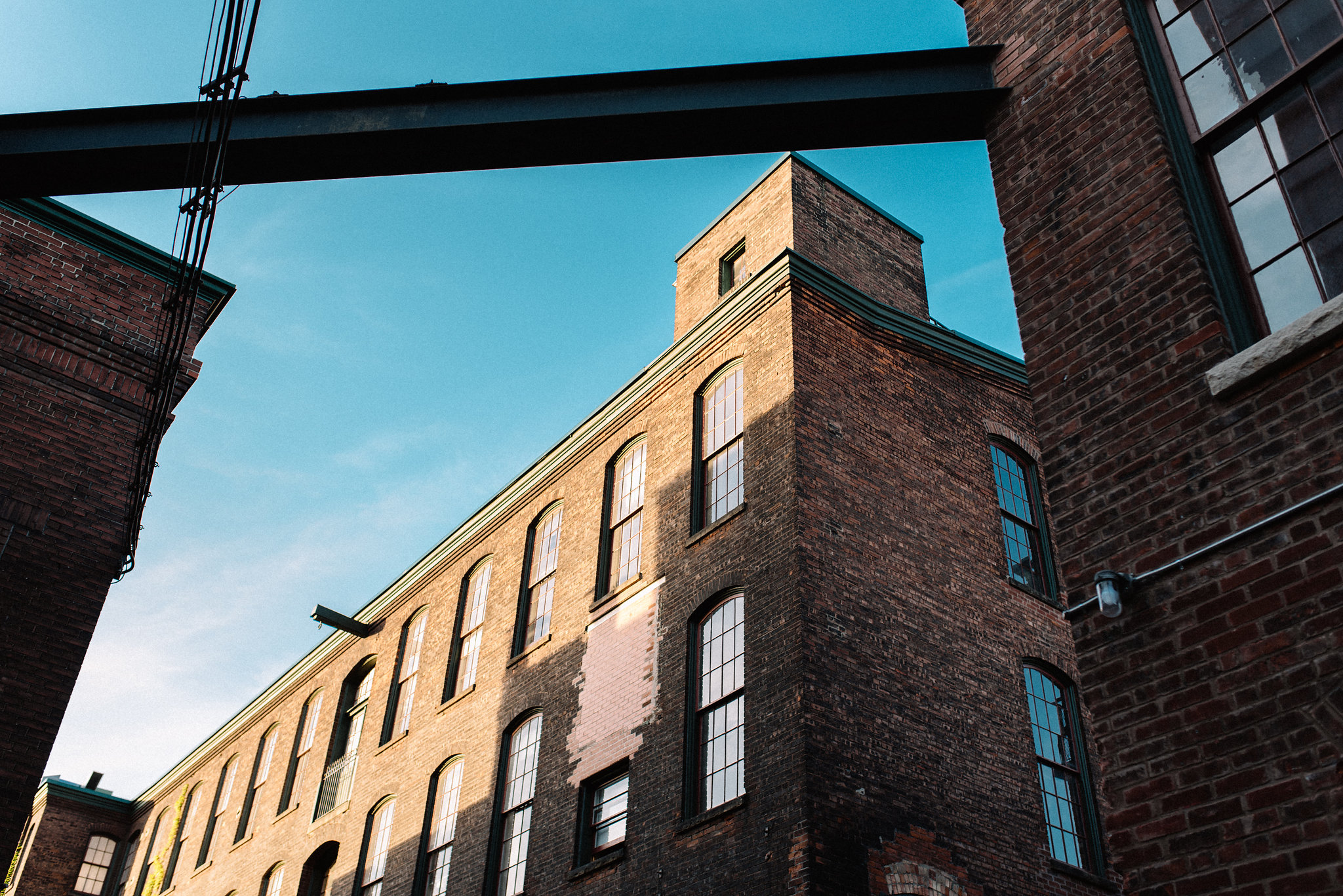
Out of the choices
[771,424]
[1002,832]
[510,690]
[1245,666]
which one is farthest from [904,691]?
[1245,666]

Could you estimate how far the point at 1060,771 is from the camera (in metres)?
14.6

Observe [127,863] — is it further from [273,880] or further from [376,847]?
[376,847]

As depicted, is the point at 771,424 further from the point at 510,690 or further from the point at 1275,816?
the point at 1275,816

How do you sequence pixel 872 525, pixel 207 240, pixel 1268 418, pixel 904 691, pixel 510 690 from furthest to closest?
pixel 510 690 → pixel 872 525 → pixel 904 691 → pixel 207 240 → pixel 1268 418

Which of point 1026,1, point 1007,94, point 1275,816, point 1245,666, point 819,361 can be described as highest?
point 819,361

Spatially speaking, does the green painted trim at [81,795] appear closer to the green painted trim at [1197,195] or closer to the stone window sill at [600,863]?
the stone window sill at [600,863]

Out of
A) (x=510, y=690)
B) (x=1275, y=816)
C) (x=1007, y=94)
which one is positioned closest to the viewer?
(x=1275, y=816)

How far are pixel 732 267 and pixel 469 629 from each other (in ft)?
27.0

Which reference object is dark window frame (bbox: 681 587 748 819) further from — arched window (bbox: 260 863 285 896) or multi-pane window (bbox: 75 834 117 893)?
multi-pane window (bbox: 75 834 117 893)

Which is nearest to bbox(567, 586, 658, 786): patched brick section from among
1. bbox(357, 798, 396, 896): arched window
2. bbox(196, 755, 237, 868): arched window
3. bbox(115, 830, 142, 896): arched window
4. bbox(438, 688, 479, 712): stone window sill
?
bbox(438, 688, 479, 712): stone window sill

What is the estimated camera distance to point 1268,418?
4793 mm

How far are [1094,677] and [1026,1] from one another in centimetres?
458

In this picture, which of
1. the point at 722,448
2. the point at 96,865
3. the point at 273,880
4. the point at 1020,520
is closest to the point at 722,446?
the point at 722,448

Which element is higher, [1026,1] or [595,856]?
[1026,1]
